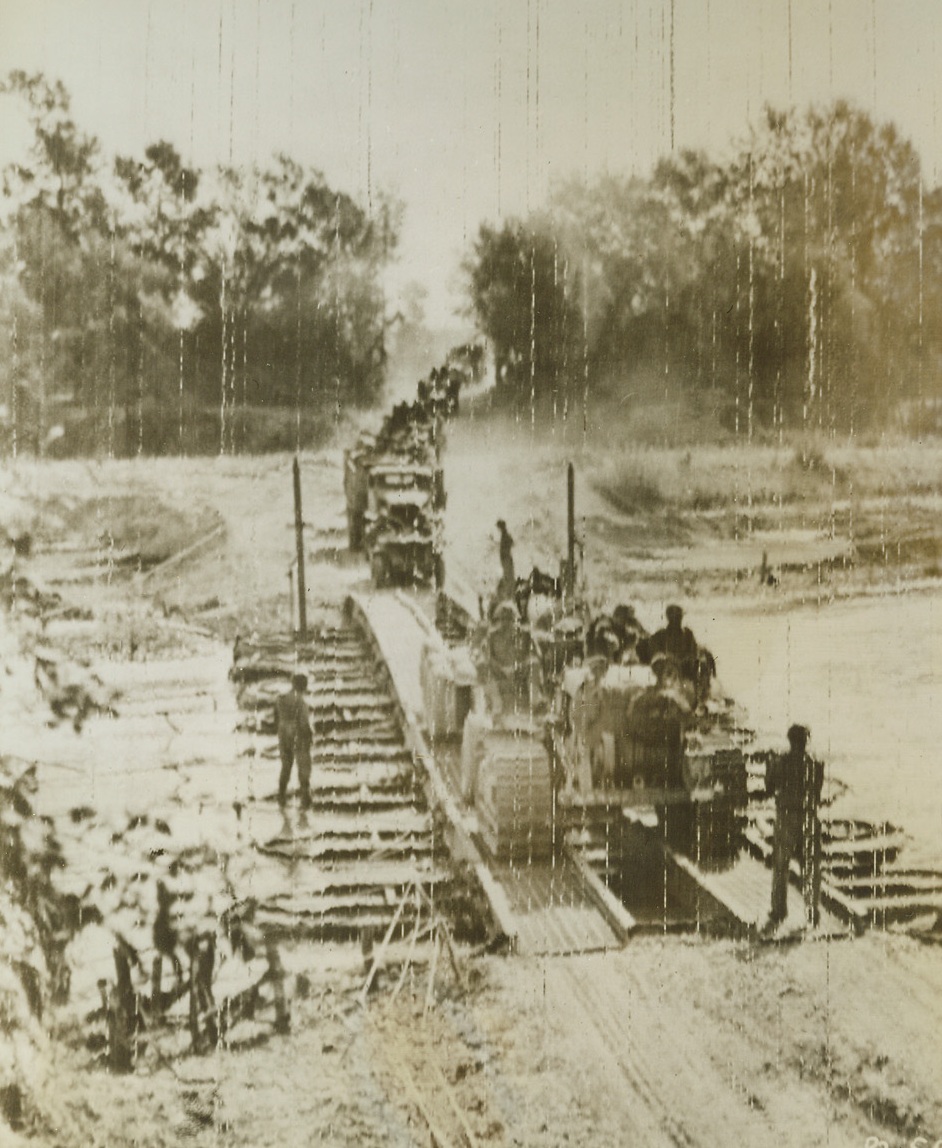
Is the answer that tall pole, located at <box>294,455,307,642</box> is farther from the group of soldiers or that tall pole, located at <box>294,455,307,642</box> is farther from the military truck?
the group of soldiers

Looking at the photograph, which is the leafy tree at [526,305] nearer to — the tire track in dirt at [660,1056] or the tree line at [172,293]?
the tree line at [172,293]

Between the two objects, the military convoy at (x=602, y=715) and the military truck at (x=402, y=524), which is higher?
the military truck at (x=402, y=524)

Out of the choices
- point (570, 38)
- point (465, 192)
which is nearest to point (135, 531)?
point (465, 192)

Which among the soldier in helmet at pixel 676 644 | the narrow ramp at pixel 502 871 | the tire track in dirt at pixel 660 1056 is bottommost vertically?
the tire track in dirt at pixel 660 1056

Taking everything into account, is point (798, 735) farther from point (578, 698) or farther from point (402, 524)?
point (402, 524)

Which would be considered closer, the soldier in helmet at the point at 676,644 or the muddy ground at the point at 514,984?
the muddy ground at the point at 514,984

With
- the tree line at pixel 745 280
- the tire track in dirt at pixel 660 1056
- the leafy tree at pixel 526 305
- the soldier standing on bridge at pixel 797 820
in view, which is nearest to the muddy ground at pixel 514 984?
the tire track in dirt at pixel 660 1056
